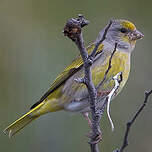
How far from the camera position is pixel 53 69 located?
738 cm

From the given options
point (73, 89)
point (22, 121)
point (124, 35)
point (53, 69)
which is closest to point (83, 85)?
point (73, 89)

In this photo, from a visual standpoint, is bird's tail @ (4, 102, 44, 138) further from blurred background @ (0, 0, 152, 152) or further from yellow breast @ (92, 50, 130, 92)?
blurred background @ (0, 0, 152, 152)

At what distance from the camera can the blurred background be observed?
6.88 metres

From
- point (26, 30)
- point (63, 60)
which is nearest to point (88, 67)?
point (63, 60)

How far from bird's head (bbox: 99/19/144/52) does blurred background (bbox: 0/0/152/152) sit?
1.33 meters

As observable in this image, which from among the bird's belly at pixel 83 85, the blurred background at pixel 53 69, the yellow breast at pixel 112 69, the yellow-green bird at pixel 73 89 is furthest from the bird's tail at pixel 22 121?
the blurred background at pixel 53 69

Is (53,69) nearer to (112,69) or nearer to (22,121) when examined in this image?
(22,121)

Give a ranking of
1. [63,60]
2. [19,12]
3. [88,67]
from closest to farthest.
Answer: [88,67] → [63,60] → [19,12]

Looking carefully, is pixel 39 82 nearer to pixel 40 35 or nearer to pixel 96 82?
pixel 40 35

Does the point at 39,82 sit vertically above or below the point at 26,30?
below

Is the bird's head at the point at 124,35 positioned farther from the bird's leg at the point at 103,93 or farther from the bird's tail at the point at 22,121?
the bird's tail at the point at 22,121

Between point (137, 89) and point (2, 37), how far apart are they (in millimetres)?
2390

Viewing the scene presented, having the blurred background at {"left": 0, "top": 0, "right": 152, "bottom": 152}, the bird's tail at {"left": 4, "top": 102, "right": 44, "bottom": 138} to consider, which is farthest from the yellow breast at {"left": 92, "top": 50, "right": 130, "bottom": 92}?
the blurred background at {"left": 0, "top": 0, "right": 152, "bottom": 152}

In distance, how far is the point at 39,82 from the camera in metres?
7.19
